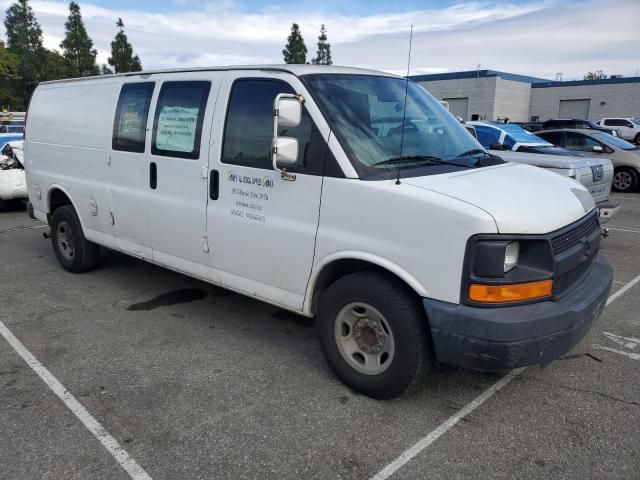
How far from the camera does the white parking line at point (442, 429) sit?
9.16ft

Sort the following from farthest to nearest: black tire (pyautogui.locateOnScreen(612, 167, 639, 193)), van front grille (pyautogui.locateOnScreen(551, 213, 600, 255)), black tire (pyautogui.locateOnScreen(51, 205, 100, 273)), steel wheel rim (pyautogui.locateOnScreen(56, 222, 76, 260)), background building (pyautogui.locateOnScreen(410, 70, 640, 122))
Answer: background building (pyautogui.locateOnScreen(410, 70, 640, 122)), black tire (pyautogui.locateOnScreen(612, 167, 639, 193)), steel wheel rim (pyautogui.locateOnScreen(56, 222, 76, 260)), black tire (pyautogui.locateOnScreen(51, 205, 100, 273)), van front grille (pyautogui.locateOnScreen(551, 213, 600, 255))

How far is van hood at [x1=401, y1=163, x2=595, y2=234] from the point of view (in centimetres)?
289

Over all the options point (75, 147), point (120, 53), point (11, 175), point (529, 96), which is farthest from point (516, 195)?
point (120, 53)

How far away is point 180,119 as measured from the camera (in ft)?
14.2

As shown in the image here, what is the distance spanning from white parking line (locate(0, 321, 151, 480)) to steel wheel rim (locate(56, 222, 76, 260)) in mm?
1821

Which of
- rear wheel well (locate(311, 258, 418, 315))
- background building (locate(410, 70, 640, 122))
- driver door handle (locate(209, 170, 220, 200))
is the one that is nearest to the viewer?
rear wheel well (locate(311, 258, 418, 315))

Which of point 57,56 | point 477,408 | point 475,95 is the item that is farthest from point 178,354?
point 57,56

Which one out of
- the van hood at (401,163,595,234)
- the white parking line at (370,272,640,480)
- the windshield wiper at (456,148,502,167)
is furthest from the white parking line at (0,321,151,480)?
the windshield wiper at (456,148,502,167)

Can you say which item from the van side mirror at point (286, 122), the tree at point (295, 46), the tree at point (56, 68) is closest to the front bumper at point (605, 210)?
the van side mirror at point (286, 122)

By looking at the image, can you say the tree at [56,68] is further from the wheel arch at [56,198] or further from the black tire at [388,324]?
the black tire at [388,324]

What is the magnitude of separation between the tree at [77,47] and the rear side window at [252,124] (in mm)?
71867

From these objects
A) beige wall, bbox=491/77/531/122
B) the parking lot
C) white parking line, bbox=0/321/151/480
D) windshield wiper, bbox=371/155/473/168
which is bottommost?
white parking line, bbox=0/321/151/480

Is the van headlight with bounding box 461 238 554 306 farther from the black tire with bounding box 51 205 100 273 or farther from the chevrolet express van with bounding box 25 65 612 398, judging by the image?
the black tire with bounding box 51 205 100 273

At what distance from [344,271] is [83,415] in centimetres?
185
